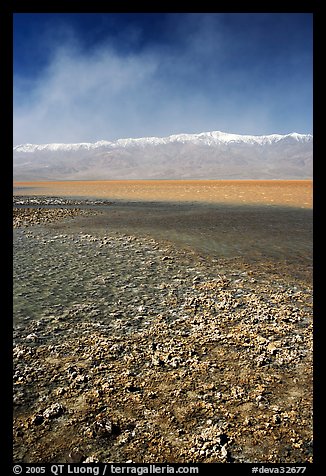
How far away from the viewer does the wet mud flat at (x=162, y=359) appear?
390 centimetres

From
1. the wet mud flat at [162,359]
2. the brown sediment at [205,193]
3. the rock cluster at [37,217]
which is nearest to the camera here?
the wet mud flat at [162,359]

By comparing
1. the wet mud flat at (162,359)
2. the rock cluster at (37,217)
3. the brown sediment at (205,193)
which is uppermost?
the brown sediment at (205,193)

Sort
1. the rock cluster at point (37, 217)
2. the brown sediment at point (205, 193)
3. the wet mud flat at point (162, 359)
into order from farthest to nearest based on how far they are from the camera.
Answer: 1. the brown sediment at point (205, 193)
2. the rock cluster at point (37, 217)
3. the wet mud flat at point (162, 359)

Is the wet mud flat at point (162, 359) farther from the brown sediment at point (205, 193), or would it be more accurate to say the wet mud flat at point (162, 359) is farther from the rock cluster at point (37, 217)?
the brown sediment at point (205, 193)

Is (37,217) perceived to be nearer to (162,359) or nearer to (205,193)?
(162,359)

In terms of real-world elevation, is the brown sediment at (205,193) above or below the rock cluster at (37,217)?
above

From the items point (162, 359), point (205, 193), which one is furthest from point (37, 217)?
point (205, 193)

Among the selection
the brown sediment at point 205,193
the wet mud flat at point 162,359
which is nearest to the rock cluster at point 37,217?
the wet mud flat at point 162,359

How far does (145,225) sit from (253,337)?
15295 mm

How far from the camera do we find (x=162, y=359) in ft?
18.7

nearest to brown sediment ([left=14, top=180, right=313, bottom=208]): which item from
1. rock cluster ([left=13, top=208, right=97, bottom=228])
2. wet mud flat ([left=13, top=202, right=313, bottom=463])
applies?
rock cluster ([left=13, top=208, right=97, bottom=228])

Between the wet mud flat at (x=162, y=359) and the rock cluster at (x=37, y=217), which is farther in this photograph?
the rock cluster at (x=37, y=217)
